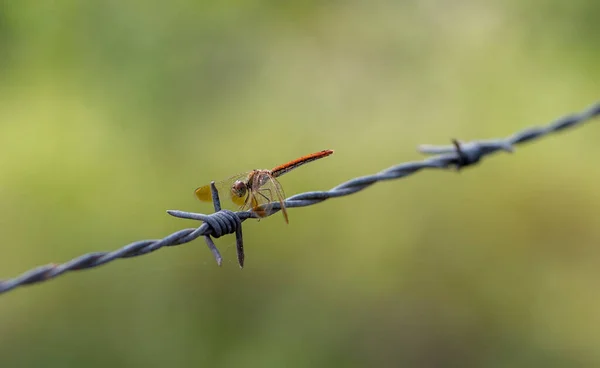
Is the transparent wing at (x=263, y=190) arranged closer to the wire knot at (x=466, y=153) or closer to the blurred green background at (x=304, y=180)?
the wire knot at (x=466, y=153)

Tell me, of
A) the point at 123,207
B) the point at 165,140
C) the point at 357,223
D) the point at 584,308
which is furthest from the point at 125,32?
the point at 584,308

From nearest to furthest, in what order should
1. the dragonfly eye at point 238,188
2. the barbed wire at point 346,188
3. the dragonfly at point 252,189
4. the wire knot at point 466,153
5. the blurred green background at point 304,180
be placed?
1. the barbed wire at point 346,188
2. the wire knot at point 466,153
3. the dragonfly at point 252,189
4. the dragonfly eye at point 238,188
5. the blurred green background at point 304,180

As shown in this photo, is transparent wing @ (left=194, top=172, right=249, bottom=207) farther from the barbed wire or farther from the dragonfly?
the barbed wire

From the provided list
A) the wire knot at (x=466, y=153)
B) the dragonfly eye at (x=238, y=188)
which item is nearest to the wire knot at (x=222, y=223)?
the dragonfly eye at (x=238, y=188)

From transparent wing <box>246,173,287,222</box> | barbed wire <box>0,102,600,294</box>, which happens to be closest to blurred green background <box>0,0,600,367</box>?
transparent wing <box>246,173,287,222</box>

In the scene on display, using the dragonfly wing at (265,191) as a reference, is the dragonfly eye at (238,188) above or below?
above

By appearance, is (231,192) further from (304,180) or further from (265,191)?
(304,180)

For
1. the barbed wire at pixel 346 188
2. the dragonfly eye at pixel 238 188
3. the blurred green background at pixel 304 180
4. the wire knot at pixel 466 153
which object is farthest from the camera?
the blurred green background at pixel 304 180

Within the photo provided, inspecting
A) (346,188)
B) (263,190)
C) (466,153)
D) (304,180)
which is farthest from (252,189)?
(304,180)
